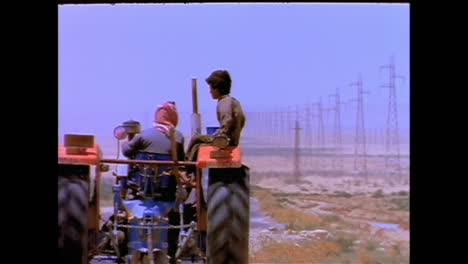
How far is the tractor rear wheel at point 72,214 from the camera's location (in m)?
4.58

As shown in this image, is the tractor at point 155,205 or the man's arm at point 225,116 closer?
the tractor at point 155,205

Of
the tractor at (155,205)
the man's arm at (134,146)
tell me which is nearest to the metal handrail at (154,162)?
the tractor at (155,205)

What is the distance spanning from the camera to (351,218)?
593cm

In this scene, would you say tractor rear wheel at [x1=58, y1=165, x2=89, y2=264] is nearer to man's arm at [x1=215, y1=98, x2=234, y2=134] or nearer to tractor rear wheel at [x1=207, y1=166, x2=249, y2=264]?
tractor rear wheel at [x1=207, y1=166, x2=249, y2=264]

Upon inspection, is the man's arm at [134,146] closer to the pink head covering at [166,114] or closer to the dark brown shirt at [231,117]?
the pink head covering at [166,114]

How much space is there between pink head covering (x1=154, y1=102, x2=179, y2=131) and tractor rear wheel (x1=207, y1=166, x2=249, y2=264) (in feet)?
1.37

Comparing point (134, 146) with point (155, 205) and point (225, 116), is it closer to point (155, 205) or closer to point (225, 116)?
point (155, 205)

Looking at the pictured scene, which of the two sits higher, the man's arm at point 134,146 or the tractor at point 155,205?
the man's arm at point 134,146

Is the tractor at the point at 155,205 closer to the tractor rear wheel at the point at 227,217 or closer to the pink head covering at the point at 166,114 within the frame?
the tractor rear wheel at the point at 227,217

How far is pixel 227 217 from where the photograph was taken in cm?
461

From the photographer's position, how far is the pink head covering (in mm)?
4836

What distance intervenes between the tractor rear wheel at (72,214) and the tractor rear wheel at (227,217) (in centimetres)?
71

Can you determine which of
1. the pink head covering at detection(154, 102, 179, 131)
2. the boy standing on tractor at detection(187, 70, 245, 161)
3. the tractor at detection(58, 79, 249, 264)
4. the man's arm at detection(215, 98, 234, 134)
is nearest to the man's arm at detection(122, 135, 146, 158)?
the tractor at detection(58, 79, 249, 264)
